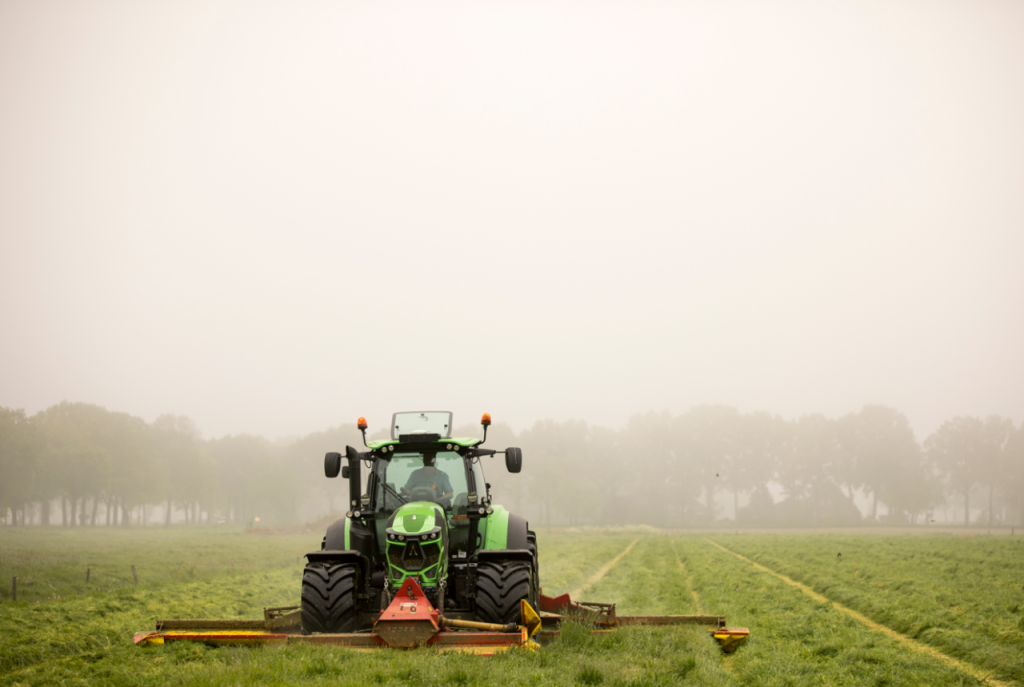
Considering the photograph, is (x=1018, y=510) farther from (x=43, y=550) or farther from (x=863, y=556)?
(x=43, y=550)

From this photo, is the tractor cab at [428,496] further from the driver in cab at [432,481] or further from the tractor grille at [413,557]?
the tractor grille at [413,557]

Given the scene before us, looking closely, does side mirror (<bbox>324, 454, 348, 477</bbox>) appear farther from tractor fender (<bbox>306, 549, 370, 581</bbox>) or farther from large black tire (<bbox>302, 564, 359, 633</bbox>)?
large black tire (<bbox>302, 564, 359, 633</bbox>)

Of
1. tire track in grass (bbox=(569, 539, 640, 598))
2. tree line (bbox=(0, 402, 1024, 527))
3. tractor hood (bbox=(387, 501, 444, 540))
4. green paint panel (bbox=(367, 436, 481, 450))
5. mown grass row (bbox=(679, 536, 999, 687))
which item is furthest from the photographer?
Answer: tree line (bbox=(0, 402, 1024, 527))

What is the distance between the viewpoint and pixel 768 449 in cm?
8331

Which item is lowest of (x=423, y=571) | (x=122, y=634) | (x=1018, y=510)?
(x=1018, y=510)

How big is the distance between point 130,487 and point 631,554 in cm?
5022

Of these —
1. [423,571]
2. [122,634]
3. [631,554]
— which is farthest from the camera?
[631,554]

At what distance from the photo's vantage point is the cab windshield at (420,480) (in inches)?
400

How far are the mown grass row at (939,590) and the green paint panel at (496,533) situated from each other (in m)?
7.38

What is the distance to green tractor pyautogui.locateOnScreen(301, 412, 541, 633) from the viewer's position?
872cm

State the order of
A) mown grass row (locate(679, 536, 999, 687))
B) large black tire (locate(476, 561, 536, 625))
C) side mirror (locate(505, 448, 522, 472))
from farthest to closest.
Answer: side mirror (locate(505, 448, 522, 472)) → mown grass row (locate(679, 536, 999, 687)) → large black tire (locate(476, 561, 536, 625))

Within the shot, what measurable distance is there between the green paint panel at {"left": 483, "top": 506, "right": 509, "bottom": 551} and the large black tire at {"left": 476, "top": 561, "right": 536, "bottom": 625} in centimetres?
127

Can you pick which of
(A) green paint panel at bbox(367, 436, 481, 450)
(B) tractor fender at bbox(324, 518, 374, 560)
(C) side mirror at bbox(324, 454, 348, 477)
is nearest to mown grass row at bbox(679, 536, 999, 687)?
(A) green paint panel at bbox(367, 436, 481, 450)

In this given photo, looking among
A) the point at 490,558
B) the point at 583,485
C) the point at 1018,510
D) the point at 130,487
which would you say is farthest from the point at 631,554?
the point at 1018,510
